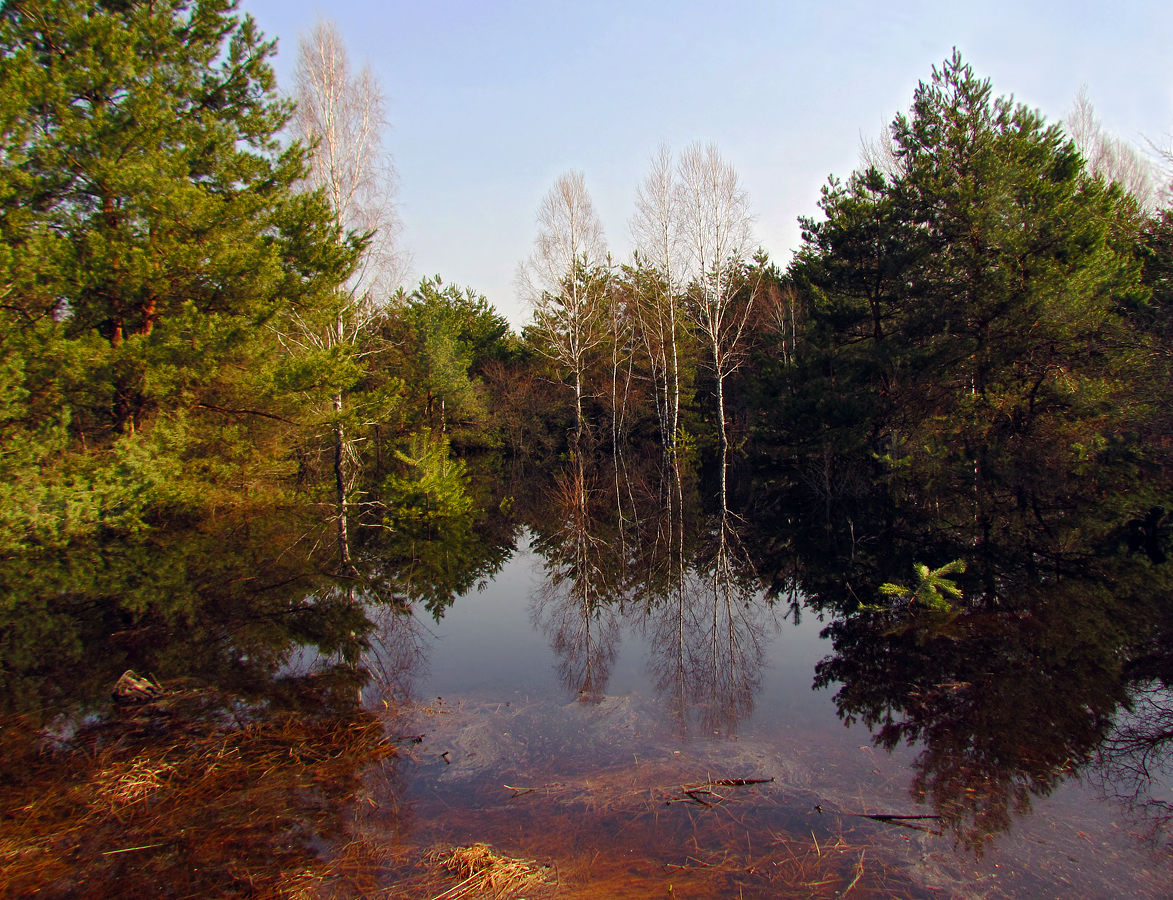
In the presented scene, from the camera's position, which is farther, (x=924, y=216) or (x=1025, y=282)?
(x=924, y=216)

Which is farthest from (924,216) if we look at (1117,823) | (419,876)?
(419,876)

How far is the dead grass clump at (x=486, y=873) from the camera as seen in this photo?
10.9 feet

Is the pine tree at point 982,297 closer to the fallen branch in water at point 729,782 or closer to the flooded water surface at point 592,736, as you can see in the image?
the flooded water surface at point 592,736

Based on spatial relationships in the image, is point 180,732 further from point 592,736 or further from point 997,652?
point 997,652

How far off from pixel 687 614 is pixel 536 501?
11.7 m

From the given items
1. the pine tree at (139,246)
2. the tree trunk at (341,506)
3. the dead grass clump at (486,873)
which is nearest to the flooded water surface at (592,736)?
the dead grass clump at (486,873)

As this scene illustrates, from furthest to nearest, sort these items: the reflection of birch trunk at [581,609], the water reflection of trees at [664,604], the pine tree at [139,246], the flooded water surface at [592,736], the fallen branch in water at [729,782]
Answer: the pine tree at [139,246]
the reflection of birch trunk at [581,609]
the water reflection of trees at [664,604]
the fallen branch in water at [729,782]
the flooded water surface at [592,736]

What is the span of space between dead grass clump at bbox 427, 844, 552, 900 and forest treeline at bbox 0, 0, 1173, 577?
30.8 ft

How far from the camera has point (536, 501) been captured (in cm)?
1998

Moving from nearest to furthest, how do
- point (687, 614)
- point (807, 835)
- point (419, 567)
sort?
point (807, 835)
point (687, 614)
point (419, 567)

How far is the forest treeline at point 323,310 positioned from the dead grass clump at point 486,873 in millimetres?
9386

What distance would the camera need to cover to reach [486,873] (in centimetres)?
344

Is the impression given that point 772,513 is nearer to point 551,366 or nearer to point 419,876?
point 419,876

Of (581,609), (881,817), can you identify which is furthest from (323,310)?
(881,817)
